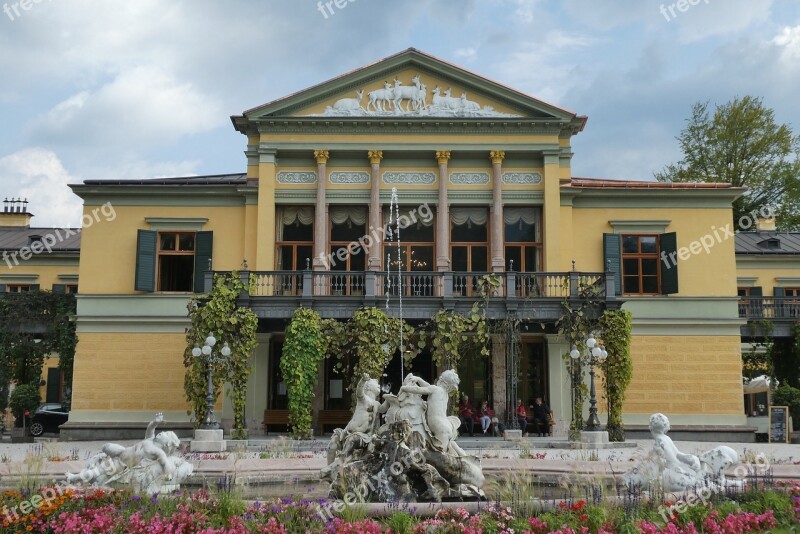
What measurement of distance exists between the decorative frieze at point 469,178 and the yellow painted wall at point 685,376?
22.3 feet

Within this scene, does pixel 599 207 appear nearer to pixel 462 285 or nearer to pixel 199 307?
pixel 462 285

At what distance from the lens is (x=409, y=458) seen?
33.3ft

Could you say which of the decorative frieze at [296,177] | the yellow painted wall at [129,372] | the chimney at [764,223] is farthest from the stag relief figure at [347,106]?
the chimney at [764,223]

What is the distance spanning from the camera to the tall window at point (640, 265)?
25297mm

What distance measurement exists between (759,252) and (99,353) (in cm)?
2617

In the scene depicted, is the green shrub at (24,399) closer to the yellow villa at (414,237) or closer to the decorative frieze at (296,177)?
the yellow villa at (414,237)

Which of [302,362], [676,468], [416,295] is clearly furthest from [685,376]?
[676,468]

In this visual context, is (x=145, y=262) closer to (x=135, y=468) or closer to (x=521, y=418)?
(x=521, y=418)

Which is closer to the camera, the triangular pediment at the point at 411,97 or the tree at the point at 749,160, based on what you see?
the triangular pediment at the point at 411,97

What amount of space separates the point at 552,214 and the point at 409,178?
4.59m

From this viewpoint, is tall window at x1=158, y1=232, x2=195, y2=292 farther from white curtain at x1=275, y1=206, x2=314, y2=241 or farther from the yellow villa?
white curtain at x1=275, y1=206, x2=314, y2=241

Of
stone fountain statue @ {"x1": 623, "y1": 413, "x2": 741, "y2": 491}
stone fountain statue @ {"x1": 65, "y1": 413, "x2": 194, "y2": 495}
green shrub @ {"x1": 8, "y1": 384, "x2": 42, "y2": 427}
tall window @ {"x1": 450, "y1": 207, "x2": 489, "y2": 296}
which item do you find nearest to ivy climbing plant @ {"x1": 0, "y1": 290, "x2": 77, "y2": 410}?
green shrub @ {"x1": 8, "y1": 384, "x2": 42, "y2": 427}

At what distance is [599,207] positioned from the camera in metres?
25.6

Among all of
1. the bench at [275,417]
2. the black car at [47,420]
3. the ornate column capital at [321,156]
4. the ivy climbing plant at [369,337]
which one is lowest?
the black car at [47,420]
